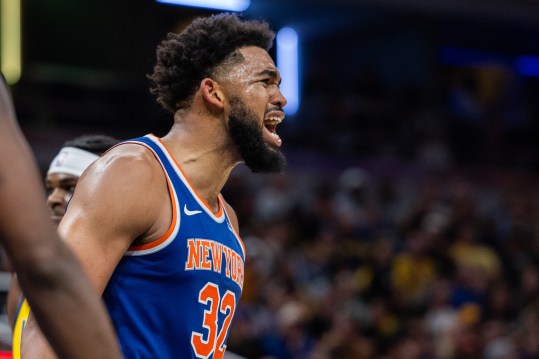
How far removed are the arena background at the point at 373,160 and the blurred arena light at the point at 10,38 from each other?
1.29 feet

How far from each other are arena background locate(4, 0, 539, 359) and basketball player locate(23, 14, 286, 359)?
4300 millimetres

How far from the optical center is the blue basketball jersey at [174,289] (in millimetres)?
2500

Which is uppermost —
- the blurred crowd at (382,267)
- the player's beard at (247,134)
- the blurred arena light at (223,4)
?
the blurred arena light at (223,4)

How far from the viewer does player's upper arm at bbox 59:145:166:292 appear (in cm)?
229

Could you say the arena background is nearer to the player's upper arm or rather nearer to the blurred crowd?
the blurred crowd

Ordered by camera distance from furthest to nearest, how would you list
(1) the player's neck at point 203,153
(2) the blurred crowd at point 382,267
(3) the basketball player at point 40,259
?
1. (2) the blurred crowd at point 382,267
2. (1) the player's neck at point 203,153
3. (3) the basketball player at point 40,259

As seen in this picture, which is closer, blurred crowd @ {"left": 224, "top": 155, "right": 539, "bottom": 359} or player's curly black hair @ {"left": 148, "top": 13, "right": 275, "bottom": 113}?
player's curly black hair @ {"left": 148, "top": 13, "right": 275, "bottom": 113}

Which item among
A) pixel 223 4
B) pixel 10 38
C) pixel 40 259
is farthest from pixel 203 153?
pixel 223 4

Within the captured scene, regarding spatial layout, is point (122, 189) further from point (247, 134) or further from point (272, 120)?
point (272, 120)

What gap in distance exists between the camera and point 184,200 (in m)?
2.64

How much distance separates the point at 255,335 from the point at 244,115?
464 centimetres

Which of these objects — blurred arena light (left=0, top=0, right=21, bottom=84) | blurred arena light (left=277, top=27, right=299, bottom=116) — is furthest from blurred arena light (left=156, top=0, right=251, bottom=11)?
blurred arena light (left=0, top=0, right=21, bottom=84)

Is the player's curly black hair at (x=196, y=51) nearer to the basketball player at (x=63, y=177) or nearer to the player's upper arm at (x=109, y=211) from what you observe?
the player's upper arm at (x=109, y=211)

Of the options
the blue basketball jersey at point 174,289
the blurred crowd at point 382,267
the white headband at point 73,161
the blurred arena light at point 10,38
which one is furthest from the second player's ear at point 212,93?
the blurred arena light at point 10,38
